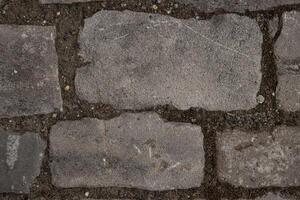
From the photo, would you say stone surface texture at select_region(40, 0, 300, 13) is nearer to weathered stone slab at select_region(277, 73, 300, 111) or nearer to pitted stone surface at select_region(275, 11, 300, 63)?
pitted stone surface at select_region(275, 11, 300, 63)

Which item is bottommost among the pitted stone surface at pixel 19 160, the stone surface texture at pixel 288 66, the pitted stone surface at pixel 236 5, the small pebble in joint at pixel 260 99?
the pitted stone surface at pixel 19 160

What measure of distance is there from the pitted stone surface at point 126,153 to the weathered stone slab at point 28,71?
115mm

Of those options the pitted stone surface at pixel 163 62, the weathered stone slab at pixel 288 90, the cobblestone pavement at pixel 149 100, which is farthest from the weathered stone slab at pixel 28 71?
the weathered stone slab at pixel 288 90

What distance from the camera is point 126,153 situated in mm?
1830

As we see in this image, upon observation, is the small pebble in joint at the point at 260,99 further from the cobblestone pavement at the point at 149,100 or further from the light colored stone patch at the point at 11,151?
the light colored stone patch at the point at 11,151

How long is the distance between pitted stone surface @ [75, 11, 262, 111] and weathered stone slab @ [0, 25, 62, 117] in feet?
0.35

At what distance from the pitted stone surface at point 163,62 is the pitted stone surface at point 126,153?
86 millimetres

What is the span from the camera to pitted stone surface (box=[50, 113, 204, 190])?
6.00 ft

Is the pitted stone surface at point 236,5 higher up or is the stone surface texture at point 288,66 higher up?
the pitted stone surface at point 236,5

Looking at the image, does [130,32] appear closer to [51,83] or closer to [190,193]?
[51,83]

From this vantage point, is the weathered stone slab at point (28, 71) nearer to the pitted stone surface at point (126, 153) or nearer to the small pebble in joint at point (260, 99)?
the pitted stone surface at point (126, 153)

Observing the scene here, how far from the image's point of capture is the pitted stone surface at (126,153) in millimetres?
1828

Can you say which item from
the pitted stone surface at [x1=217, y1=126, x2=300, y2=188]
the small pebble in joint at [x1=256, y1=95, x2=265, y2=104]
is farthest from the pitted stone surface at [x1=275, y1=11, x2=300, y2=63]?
the pitted stone surface at [x1=217, y1=126, x2=300, y2=188]

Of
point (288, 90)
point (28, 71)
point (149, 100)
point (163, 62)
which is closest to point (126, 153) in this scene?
point (149, 100)
